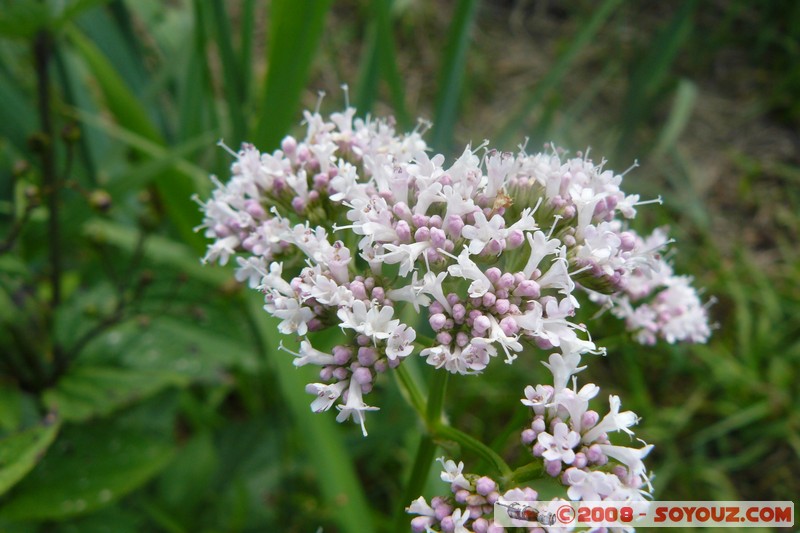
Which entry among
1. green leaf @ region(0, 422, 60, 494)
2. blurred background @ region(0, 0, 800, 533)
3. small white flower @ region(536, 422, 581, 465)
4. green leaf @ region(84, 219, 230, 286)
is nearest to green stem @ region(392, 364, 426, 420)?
blurred background @ region(0, 0, 800, 533)

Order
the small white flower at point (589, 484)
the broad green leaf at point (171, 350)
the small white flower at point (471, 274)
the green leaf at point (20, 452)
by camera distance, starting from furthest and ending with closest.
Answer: the broad green leaf at point (171, 350) → the green leaf at point (20, 452) → the small white flower at point (471, 274) → the small white flower at point (589, 484)

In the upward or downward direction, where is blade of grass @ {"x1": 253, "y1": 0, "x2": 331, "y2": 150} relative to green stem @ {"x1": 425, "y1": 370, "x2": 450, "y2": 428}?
upward

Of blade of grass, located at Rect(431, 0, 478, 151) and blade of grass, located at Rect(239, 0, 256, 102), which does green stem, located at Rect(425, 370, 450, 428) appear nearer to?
blade of grass, located at Rect(431, 0, 478, 151)

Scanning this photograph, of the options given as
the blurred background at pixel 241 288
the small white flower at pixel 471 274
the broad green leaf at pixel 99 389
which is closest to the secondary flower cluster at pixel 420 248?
the small white flower at pixel 471 274

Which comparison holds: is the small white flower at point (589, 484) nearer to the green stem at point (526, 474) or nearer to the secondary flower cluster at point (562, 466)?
the secondary flower cluster at point (562, 466)

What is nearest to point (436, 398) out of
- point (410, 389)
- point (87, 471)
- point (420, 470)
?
point (410, 389)

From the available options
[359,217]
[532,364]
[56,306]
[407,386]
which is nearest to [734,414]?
[532,364]
